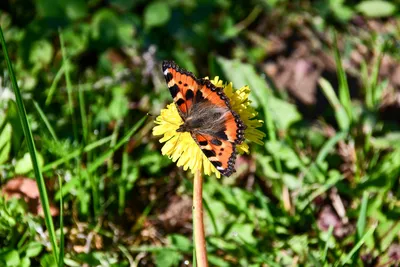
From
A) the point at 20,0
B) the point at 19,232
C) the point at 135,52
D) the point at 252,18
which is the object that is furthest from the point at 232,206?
the point at 20,0

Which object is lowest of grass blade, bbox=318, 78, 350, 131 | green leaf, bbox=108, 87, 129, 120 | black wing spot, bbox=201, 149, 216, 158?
black wing spot, bbox=201, 149, 216, 158

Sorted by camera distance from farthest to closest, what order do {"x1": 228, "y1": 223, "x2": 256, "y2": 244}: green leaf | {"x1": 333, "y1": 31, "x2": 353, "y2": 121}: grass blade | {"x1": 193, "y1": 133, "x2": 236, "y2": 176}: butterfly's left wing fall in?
{"x1": 333, "y1": 31, "x2": 353, "y2": 121}: grass blade
{"x1": 228, "y1": 223, "x2": 256, "y2": 244}: green leaf
{"x1": 193, "y1": 133, "x2": 236, "y2": 176}: butterfly's left wing

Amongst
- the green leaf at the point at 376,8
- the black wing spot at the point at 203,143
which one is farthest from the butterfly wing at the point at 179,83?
the green leaf at the point at 376,8

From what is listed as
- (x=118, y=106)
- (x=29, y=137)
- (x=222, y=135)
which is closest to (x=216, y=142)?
(x=222, y=135)

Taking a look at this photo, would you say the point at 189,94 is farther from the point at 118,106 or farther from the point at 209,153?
the point at 118,106

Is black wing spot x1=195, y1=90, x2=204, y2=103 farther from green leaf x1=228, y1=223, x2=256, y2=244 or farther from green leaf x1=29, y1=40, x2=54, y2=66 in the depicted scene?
green leaf x1=29, y1=40, x2=54, y2=66

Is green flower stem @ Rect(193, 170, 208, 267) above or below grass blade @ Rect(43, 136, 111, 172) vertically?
below

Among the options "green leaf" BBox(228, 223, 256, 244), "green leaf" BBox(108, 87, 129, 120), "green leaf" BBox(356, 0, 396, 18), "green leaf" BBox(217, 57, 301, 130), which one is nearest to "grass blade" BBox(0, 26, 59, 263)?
"green leaf" BBox(228, 223, 256, 244)
